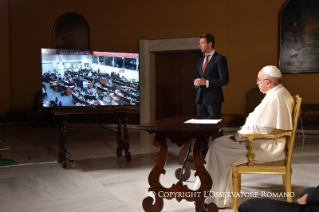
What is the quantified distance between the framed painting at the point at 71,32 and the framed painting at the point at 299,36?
5327 millimetres

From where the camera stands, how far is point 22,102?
10680 mm

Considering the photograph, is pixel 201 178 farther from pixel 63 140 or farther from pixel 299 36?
pixel 299 36

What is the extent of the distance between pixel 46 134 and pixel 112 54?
12.5 ft

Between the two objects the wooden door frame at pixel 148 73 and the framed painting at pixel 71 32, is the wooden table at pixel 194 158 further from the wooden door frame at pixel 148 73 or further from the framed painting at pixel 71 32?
the framed painting at pixel 71 32

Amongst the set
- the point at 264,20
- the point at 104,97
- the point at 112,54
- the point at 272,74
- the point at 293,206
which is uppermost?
the point at 264,20

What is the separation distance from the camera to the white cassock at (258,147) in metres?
2.97

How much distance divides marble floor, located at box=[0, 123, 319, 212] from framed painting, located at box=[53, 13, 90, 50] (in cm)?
389

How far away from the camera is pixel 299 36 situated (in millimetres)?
8117

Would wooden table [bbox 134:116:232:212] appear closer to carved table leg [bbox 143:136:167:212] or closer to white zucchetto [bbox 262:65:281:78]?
carved table leg [bbox 143:136:167:212]

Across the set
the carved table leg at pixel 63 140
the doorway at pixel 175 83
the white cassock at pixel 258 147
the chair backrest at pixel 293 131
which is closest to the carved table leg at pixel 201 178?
the white cassock at pixel 258 147

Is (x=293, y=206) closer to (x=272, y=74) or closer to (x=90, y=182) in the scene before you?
(x=272, y=74)

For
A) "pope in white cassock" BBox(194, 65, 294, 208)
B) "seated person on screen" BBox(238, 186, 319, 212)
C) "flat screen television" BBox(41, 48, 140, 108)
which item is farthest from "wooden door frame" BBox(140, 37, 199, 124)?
"seated person on screen" BBox(238, 186, 319, 212)

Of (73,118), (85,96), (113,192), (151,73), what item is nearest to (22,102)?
(73,118)

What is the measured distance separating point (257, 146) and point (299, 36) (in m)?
5.97
